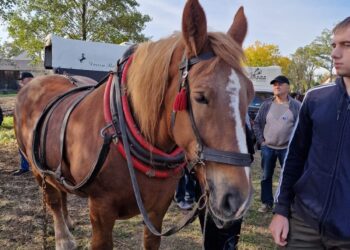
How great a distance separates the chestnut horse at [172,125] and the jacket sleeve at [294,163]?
0.51 metres

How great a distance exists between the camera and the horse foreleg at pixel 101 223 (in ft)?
7.32

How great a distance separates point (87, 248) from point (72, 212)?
3.56 ft

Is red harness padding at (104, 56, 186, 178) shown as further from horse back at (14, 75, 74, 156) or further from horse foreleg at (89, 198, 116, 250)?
horse back at (14, 75, 74, 156)

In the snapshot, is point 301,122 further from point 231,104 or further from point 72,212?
point 72,212

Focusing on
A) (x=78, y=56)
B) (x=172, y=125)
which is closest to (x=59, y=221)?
(x=172, y=125)

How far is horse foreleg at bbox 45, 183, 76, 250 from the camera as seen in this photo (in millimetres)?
3504

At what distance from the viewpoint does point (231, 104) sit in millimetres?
1556

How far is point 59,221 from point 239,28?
2.80 meters

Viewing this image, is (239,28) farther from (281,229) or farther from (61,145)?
(61,145)

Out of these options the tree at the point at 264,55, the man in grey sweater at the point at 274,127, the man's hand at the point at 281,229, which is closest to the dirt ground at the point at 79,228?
the man in grey sweater at the point at 274,127

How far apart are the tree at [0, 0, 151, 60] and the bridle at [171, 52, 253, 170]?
17485mm

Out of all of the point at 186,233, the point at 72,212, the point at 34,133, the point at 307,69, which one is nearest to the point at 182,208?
the point at 186,233

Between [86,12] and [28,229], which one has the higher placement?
[86,12]

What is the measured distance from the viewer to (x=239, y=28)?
6.48 ft
